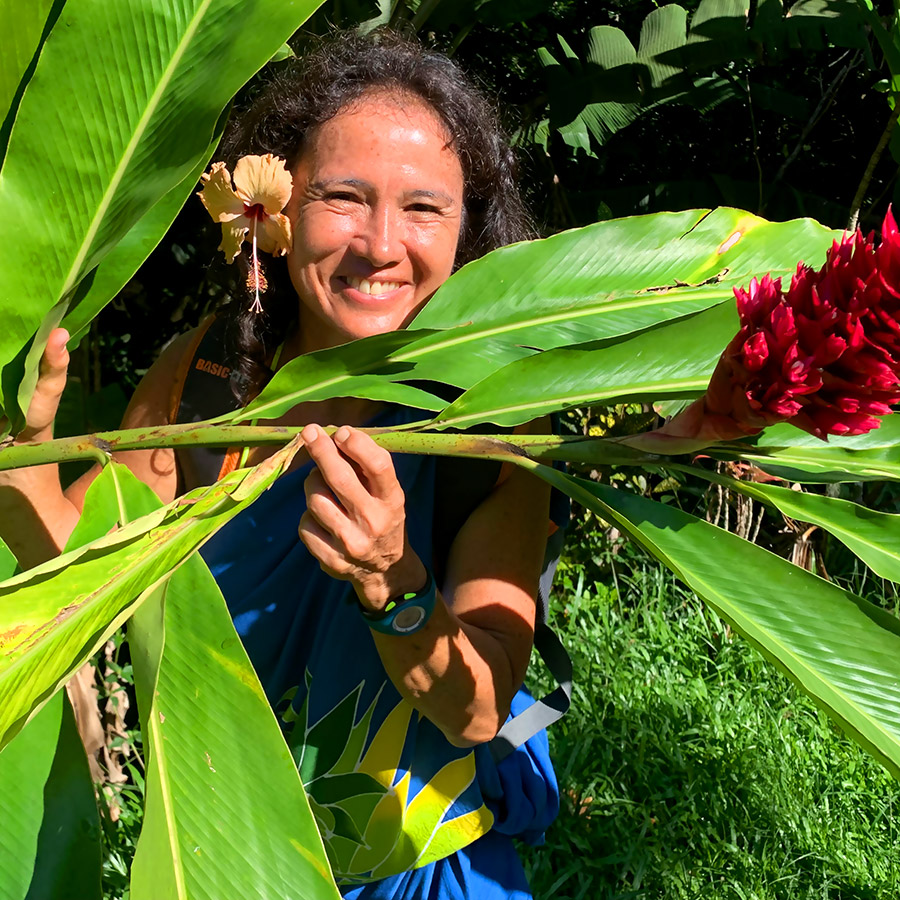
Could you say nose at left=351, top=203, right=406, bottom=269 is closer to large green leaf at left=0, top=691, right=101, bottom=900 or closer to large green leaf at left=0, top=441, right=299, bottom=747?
large green leaf at left=0, top=441, right=299, bottom=747

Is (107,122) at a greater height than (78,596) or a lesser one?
greater

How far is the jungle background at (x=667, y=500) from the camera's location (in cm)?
219

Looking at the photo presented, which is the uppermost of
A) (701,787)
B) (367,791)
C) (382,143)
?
(382,143)

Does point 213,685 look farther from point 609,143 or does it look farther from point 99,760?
point 609,143

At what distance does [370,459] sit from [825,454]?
427mm

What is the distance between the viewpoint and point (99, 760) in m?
2.39

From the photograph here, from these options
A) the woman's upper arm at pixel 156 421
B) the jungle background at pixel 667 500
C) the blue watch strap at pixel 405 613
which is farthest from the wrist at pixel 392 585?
the jungle background at pixel 667 500

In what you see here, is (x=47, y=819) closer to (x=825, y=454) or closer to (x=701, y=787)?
(x=825, y=454)

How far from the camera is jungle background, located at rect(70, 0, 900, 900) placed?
2186mm

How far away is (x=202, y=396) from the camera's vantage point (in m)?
1.41

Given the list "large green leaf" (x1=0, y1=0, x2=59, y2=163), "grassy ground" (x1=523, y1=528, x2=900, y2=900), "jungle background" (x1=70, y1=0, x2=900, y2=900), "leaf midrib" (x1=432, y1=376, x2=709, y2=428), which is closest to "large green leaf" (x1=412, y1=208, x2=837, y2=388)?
"leaf midrib" (x1=432, y1=376, x2=709, y2=428)

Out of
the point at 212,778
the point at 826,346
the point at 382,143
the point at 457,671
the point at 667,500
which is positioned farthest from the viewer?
the point at 667,500

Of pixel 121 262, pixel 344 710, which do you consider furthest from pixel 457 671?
pixel 121 262

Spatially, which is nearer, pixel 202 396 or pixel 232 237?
pixel 232 237
